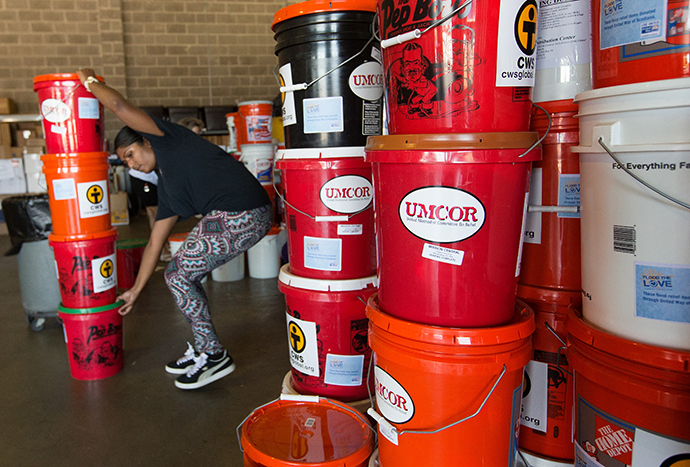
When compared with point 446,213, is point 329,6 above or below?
above

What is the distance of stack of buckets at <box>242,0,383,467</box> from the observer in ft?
5.27

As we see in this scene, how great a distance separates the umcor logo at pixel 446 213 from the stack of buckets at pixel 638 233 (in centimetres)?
24

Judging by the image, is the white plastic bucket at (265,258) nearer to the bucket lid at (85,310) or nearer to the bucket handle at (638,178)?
the bucket lid at (85,310)

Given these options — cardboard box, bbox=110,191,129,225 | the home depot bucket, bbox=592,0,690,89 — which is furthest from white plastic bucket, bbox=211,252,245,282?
cardboard box, bbox=110,191,129,225

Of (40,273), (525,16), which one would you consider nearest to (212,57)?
(40,273)

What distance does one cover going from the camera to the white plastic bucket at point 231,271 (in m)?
4.15

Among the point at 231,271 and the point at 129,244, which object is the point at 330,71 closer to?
the point at 231,271

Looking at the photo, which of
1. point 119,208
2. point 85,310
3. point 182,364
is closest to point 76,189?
point 85,310

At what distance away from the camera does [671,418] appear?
906mm

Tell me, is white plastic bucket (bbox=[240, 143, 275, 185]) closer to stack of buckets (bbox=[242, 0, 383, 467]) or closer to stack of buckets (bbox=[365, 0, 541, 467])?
stack of buckets (bbox=[242, 0, 383, 467])

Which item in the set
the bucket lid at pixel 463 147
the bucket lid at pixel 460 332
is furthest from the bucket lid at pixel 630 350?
the bucket lid at pixel 463 147

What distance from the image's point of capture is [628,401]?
96 cm

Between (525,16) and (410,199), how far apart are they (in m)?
0.47

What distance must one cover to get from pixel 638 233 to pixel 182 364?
2.15 m
